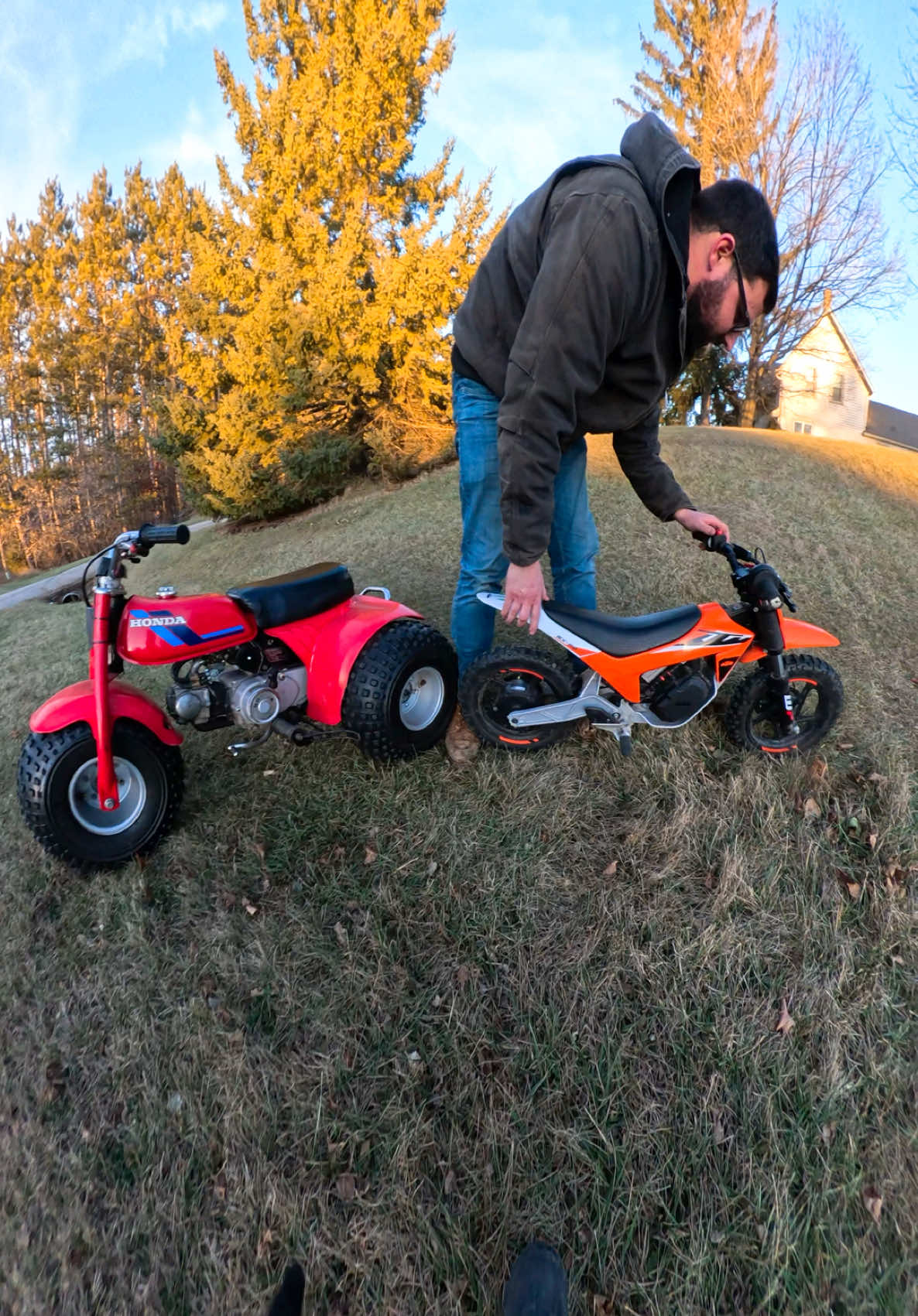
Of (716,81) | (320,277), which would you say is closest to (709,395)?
(716,81)

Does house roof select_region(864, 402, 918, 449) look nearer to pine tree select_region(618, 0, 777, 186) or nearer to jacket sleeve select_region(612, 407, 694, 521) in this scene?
pine tree select_region(618, 0, 777, 186)

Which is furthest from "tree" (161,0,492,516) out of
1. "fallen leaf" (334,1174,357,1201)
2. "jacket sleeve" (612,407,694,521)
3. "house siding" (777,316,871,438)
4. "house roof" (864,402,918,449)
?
"house roof" (864,402,918,449)

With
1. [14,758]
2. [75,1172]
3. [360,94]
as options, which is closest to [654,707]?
[75,1172]

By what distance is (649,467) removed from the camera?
9.86 ft

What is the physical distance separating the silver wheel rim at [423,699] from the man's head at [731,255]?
1.63 m

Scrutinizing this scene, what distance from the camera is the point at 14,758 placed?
3869mm

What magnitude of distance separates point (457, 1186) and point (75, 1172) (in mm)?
918

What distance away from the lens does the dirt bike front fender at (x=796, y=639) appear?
2.78m

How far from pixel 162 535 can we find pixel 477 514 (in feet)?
3.67

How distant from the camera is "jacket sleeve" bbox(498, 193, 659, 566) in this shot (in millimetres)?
1899

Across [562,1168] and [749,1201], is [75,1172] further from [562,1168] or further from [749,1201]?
[749,1201]

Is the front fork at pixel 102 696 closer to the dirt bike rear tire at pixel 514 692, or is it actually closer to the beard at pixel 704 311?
the dirt bike rear tire at pixel 514 692

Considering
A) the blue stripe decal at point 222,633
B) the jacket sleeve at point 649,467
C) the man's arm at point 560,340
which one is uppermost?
the man's arm at point 560,340

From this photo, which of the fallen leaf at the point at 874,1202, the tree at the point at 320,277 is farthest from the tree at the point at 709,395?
the fallen leaf at the point at 874,1202
